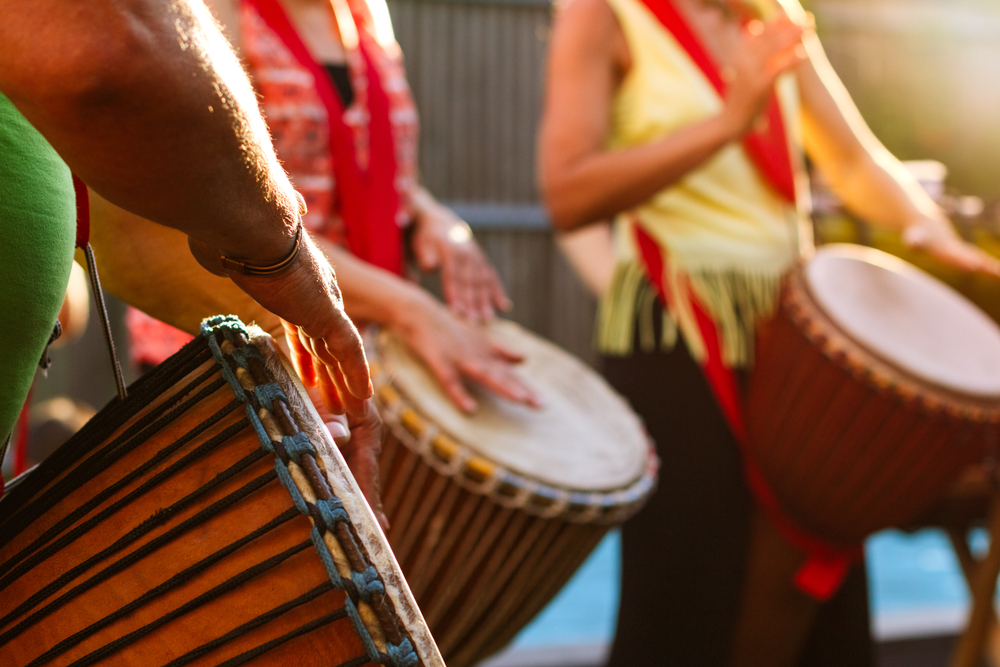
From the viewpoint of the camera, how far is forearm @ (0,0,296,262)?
0.40 m

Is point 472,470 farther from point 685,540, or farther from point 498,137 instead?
point 498,137

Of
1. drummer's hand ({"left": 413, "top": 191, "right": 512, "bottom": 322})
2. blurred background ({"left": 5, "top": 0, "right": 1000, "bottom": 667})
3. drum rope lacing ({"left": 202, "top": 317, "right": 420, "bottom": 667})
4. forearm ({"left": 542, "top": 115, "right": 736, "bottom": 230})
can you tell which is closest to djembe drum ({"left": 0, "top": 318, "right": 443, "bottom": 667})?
drum rope lacing ({"left": 202, "top": 317, "right": 420, "bottom": 667})

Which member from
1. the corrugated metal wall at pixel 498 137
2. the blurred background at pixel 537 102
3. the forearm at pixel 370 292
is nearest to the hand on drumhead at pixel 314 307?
the forearm at pixel 370 292

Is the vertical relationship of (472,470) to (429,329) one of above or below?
below

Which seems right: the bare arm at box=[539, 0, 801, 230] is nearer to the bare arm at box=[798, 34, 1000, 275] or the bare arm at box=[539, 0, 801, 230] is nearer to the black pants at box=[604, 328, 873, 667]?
the black pants at box=[604, 328, 873, 667]

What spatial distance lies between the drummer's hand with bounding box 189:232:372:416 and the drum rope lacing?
4cm

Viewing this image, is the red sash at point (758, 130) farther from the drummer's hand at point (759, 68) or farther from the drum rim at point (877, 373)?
the drum rim at point (877, 373)

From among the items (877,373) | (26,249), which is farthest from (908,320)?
(26,249)

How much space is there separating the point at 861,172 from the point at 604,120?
0.71 m

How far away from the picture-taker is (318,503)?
53 centimetres

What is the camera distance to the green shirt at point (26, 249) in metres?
0.52

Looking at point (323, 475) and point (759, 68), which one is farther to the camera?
point (759, 68)

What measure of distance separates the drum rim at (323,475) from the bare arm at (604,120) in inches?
38.3

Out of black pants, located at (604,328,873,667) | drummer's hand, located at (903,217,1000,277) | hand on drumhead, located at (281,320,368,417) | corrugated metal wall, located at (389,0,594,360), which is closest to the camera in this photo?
hand on drumhead, located at (281,320,368,417)
